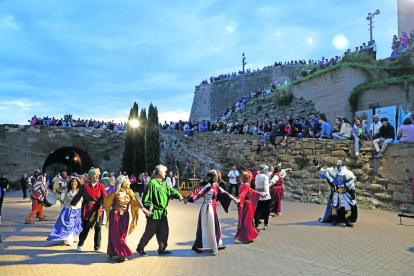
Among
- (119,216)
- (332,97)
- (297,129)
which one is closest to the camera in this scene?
(119,216)

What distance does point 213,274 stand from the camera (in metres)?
5.42

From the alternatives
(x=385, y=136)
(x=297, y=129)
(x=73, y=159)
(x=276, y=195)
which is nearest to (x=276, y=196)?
(x=276, y=195)

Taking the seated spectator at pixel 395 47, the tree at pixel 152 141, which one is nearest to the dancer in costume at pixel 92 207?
the tree at pixel 152 141

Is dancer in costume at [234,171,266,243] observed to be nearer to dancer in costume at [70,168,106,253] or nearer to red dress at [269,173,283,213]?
dancer in costume at [70,168,106,253]

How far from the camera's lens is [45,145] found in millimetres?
26125

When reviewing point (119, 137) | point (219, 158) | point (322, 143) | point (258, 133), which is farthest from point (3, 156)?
point (322, 143)

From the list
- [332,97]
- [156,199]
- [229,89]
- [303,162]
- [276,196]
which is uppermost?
[229,89]

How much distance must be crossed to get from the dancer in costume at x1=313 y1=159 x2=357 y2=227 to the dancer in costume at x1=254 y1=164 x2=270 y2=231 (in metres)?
2.19

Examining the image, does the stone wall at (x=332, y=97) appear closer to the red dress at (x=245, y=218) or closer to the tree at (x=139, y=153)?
the tree at (x=139, y=153)

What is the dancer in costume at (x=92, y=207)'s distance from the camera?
7.05m

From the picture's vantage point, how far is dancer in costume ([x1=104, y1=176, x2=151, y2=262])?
6242 mm

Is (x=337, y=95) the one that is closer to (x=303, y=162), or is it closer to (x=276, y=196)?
(x=303, y=162)

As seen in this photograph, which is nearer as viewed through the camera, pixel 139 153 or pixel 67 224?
pixel 67 224

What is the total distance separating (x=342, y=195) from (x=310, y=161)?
4.90 m
